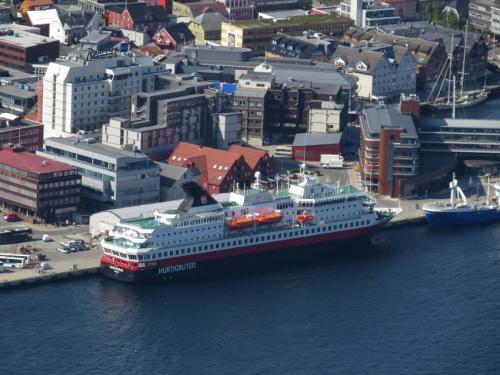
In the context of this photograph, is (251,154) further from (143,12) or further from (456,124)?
(143,12)

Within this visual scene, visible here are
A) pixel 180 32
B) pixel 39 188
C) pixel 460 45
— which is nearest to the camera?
pixel 39 188

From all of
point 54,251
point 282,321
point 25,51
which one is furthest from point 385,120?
point 25,51

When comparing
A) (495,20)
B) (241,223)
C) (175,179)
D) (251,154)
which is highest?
(495,20)

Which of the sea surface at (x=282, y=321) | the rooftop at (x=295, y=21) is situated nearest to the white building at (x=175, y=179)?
the sea surface at (x=282, y=321)

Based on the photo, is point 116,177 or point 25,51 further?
point 25,51

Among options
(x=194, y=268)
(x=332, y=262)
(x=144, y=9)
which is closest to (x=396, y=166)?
(x=332, y=262)

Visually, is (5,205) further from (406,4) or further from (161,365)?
(406,4)

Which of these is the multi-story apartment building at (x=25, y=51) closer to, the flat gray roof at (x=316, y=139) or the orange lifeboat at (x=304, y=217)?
the flat gray roof at (x=316, y=139)
